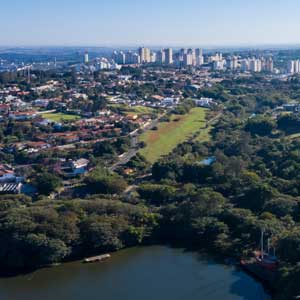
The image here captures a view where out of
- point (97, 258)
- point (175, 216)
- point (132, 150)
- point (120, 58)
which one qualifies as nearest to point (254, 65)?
point (120, 58)

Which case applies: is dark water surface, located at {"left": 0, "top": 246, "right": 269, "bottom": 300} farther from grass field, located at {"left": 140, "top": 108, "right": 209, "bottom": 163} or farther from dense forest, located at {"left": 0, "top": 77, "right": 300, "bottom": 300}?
grass field, located at {"left": 140, "top": 108, "right": 209, "bottom": 163}

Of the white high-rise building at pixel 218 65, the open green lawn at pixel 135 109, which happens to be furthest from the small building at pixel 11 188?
the white high-rise building at pixel 218 65

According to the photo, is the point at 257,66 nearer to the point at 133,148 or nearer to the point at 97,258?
the point at 133,148

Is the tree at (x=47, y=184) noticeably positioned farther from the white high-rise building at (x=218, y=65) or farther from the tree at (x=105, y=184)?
the white high-rise building at (x=218, y=65)

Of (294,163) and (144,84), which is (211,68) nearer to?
(144,84)

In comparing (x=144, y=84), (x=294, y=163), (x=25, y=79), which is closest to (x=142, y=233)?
(x=294, y=163)

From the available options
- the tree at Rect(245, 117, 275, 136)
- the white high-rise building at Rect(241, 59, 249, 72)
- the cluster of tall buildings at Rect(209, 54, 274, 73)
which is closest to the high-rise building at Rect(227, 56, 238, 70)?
the cluster of tall buildings at Rect(209, 54, 274, 73)
